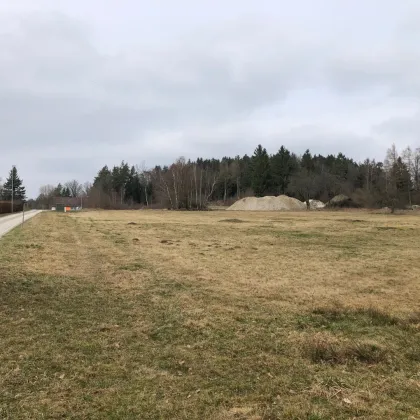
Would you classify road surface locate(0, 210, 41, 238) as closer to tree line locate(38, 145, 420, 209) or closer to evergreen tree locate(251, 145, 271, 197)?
tree line locate(38, 145, 420, 209)

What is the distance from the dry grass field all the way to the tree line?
53973 mm

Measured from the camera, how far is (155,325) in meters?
6.54

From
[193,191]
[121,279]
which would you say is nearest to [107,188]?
[193,191]

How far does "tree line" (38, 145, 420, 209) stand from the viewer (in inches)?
2904

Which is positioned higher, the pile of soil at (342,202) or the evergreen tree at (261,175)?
the evergreen tree at (261,175)

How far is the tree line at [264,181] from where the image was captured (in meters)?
73.8

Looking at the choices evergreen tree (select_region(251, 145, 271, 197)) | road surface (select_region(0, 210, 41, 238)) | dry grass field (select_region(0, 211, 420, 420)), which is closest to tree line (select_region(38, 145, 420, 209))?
evergreen tree (select_region(251, 145, 271, 197))

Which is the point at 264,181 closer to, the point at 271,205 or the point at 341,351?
the point at 271,205

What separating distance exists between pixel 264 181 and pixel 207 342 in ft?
321

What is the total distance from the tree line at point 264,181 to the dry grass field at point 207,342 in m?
54.0

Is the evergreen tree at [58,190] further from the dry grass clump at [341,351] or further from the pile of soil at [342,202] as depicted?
the dry grass clump at [341,351]

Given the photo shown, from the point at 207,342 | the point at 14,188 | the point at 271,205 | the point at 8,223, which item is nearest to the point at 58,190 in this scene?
the point at 14,188

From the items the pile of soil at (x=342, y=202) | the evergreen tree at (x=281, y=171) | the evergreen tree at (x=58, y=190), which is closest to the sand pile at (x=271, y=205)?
the pile of soil at (x=342, y=202)

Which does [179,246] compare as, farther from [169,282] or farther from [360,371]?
[360,371]
